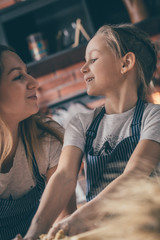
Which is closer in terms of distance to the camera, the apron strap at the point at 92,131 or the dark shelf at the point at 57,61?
the apron strap at the point at 92,131

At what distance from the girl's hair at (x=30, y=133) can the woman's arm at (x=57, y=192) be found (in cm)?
19

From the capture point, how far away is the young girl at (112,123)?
65cm

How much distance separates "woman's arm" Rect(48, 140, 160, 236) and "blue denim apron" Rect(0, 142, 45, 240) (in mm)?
417

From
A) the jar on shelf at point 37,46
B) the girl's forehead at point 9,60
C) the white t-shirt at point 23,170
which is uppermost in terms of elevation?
the jar on shelf at point 37,46

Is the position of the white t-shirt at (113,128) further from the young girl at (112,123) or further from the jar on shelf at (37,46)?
the jar on shelf at (37,46)

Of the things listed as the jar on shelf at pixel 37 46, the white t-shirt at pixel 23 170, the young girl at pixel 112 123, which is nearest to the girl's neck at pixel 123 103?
the young girl at pixel 112 123

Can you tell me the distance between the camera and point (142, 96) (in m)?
0.83

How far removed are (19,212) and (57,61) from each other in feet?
5.55

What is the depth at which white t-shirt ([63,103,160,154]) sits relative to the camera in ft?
2.22

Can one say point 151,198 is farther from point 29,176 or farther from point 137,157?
point 29,176

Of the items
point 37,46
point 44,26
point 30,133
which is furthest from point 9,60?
point 44,26

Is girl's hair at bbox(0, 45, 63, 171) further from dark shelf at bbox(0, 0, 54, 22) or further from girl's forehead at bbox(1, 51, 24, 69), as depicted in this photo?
dark shelf at bbox(0, 0, 54, 22)

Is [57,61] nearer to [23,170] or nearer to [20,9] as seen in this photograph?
[20,9]

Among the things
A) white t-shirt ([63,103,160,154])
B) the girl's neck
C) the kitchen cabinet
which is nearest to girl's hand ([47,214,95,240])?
white t-shirt ([63,103,160,154])
